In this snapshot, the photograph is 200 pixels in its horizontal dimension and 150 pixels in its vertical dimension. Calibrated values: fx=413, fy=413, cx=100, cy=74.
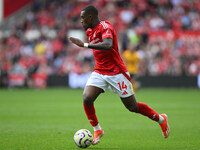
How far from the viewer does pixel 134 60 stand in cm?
2066

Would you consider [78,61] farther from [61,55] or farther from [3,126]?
[3,126]

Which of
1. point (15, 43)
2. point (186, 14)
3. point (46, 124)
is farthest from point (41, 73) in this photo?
point (46, 124)

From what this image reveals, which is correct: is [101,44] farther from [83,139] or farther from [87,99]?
[83,139]

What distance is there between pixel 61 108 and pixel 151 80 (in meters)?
13.1

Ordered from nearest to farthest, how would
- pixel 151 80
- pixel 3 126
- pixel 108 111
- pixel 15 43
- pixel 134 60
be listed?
pixel 3 126
pixel 108 111
pixel 134 60
pixel 151 80
pixel 15 43

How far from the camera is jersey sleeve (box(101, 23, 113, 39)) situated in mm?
6984

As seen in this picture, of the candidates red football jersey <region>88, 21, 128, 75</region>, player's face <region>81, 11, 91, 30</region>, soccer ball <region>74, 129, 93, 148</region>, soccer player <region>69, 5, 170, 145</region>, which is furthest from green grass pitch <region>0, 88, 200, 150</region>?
player's face <region>81, 11, 91, 30</region>

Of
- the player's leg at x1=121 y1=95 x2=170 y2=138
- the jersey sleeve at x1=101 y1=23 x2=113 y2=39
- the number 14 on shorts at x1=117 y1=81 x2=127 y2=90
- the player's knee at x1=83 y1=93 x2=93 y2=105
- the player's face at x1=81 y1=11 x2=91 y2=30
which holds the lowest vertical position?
the player's leg at x1=121 y1=95 x2=170 y2=138

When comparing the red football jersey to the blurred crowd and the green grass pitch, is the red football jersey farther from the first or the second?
the blurred crowd

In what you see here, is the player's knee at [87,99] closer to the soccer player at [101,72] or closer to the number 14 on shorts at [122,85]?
the soccer player at [101,72]

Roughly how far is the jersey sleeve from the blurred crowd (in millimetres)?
18612

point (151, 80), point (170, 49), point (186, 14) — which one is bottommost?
point (151, 80)

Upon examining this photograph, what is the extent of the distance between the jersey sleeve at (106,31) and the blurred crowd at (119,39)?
1861 centimetres

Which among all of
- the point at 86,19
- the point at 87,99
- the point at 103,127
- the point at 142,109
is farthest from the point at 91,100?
the point at 103,127
